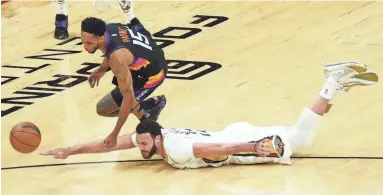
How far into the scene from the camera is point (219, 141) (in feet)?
34.9

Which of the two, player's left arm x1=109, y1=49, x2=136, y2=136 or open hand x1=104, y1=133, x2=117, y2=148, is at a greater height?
player's left arm x1=109, y1=49, x2=136, y2=136

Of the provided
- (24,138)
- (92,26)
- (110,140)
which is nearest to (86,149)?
(110,140)

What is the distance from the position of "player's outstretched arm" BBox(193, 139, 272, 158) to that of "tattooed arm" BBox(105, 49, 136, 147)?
0.75 m

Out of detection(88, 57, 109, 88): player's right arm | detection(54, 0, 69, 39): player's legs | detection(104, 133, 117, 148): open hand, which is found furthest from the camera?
detection(54, 0, 69, 39): player's legs

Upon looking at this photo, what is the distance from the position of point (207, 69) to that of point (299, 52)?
1290mm

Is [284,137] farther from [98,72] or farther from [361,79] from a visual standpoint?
[98,72]

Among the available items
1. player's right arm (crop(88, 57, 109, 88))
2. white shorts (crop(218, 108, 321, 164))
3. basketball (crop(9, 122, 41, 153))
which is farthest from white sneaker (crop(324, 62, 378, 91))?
basketball (crop(9, 122, 41, 153))

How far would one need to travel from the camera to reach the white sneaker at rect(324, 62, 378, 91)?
1082 cm

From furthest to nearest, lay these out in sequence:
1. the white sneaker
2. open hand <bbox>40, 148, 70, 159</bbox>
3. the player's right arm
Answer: the player's right arm < open hand <bbox>40, 148, 70, 159</bbox> < the white sneaker

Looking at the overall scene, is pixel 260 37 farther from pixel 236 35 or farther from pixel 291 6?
pixel 291 6

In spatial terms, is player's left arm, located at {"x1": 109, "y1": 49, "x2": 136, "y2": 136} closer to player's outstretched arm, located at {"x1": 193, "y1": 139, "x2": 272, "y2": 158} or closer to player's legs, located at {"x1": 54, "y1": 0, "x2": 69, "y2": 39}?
player's outstretched arm, located at {"x1": 193, "y1": 139, "x2": 272, "y2": 158}

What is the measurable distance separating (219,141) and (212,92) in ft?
8.46

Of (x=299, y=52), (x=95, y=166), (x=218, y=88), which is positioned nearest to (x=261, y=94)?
(x=218, y=88)

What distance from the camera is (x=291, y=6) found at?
16531 millimetres
